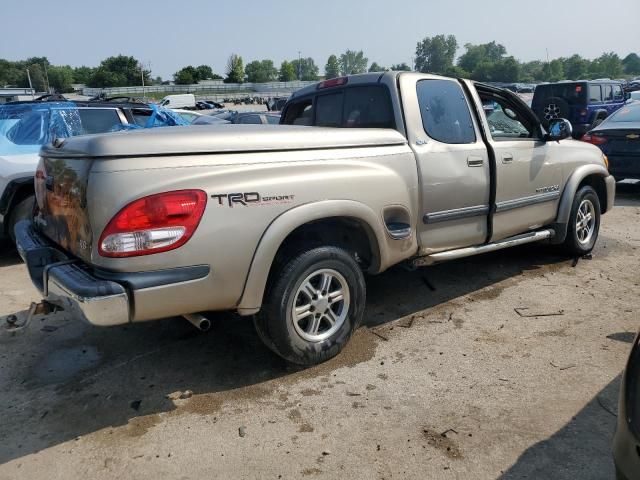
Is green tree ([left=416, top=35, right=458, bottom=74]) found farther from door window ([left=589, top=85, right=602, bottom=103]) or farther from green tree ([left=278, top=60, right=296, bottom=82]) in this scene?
door window ([left=589, top=85, right=602, bottom=103])

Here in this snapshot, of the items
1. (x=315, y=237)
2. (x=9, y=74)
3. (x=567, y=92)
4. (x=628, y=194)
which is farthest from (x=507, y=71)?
(x=315, y=237)

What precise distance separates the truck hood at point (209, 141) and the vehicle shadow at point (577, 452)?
204cm

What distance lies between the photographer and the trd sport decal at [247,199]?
2830mm

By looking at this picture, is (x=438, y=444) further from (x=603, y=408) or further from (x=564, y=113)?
(x=564, y=113)

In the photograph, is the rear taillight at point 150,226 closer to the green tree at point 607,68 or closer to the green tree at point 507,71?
the green tree at point 507,71

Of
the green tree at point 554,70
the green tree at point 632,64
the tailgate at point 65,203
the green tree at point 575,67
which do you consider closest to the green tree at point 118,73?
the green tree at point 554,70

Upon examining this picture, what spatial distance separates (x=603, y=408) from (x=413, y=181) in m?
1.82

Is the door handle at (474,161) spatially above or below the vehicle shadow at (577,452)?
above

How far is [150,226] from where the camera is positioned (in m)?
2.68

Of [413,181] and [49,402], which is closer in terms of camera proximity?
[49,402]

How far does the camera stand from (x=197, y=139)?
9.43 ft

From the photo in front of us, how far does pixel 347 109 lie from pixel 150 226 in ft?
7.54

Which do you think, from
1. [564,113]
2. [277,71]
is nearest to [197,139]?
[564,113]

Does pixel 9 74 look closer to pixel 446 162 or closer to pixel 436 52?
pixel 436 52
